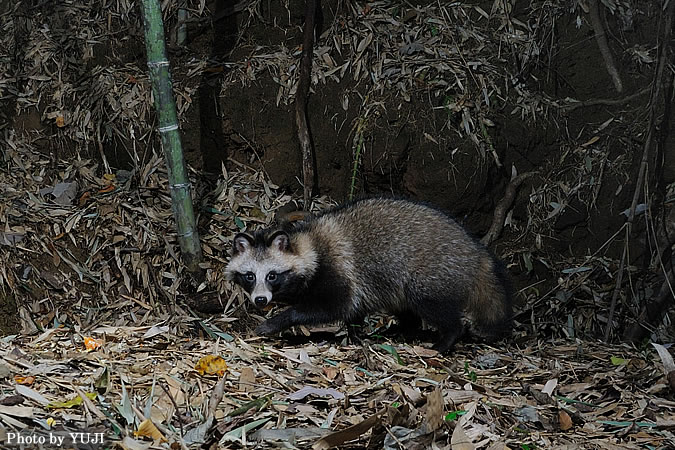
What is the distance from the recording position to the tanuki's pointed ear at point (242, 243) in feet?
18.0

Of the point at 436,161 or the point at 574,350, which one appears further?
the point at 436,161

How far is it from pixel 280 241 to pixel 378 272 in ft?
2.54

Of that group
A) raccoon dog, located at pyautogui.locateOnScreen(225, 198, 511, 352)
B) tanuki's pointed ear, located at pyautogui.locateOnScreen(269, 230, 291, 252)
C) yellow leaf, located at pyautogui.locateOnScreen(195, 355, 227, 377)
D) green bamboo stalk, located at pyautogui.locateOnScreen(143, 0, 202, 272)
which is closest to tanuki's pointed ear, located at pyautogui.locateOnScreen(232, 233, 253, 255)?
raccoon dog, located at pyautogui.locateOnScreen(225, 198, 511, 352)

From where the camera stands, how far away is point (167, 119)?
5.42 meters

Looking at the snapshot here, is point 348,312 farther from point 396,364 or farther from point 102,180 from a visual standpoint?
point 102,180

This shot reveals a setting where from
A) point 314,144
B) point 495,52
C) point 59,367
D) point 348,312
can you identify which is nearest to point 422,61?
point 495,52

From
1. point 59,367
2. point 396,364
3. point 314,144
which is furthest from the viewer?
point 314,144

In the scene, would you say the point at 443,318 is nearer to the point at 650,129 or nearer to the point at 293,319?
the point at 293,319

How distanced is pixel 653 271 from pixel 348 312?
2845 mm

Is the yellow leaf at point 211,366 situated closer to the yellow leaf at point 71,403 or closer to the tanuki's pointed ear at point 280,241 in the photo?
the yellow leaf at point 71,403

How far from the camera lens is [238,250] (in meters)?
5.57

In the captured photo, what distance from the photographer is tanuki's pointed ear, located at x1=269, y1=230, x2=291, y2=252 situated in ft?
17.9

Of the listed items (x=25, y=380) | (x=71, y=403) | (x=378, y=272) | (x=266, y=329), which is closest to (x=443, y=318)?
(x=378, y=272)

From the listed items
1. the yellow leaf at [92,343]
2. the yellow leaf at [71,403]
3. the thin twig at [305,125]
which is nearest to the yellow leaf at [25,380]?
the yellow leaf at [71,403]
